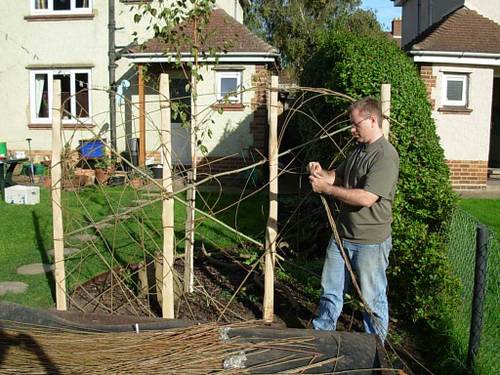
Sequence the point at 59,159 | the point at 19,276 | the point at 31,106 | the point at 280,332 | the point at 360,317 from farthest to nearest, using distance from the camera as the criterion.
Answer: the point at 31,106
the point at 19,276
the point at 360,317
the point at 59,159
the point at 280,332

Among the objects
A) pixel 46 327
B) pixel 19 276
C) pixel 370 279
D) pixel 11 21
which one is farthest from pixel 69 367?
pixel 11 21

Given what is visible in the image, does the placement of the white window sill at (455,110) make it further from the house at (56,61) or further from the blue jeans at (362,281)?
the blue jeans at (362,281)

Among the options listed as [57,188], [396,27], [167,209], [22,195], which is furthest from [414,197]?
[396,27]

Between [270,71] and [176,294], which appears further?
[270,71]

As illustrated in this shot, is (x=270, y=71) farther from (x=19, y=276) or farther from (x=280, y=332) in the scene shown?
(x=280, y=332)

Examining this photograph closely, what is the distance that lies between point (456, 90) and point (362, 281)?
10379mm

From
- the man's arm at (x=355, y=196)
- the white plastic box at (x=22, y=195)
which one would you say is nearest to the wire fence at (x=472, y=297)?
the man's arm at (x=355, y=196)

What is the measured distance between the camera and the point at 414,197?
460 cm

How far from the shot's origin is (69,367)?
11.3ft

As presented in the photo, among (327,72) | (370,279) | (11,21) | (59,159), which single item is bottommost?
(370,279)

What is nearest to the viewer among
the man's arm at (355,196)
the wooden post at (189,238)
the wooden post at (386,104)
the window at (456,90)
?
the man's arm at (355,196)

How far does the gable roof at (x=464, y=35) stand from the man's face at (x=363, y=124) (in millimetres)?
9535

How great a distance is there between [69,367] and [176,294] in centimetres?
173

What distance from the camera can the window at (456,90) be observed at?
12945mm
